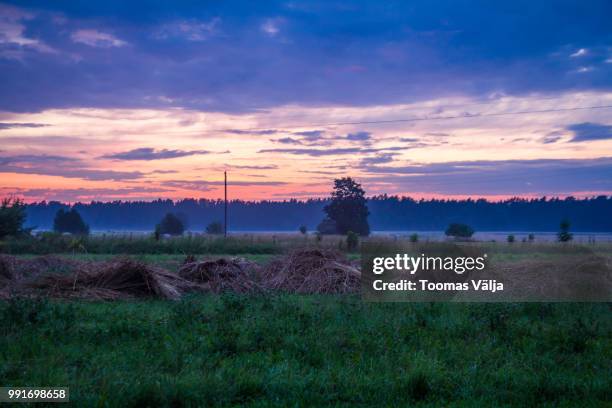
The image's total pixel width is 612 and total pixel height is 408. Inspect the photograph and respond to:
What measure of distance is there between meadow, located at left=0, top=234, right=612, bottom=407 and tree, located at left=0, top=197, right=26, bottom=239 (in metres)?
31.1

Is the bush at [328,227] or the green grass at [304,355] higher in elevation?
the bush at [328,227]

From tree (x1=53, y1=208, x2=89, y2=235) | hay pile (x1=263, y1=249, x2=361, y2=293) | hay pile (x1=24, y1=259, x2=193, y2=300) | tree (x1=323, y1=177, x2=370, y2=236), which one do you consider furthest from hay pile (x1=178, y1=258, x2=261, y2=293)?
tree (x1=53, y1=208, x2=89, y2=235)

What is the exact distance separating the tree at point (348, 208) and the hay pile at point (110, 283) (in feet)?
220

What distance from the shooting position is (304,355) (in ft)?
29.0

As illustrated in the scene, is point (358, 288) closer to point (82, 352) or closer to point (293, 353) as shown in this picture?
point (293, 353)

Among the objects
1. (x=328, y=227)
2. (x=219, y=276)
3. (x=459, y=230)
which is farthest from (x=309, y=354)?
(x=328, y=227)

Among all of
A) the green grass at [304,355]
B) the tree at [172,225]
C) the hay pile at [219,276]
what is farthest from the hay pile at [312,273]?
the tree at [172,225]

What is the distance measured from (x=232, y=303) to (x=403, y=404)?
20.5 feet

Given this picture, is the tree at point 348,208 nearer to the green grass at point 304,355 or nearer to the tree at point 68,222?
the tree at point 68,222

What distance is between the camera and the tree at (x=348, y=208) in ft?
272

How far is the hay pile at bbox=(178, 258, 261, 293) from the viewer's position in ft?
57.6

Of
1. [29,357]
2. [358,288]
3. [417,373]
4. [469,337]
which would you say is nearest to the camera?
[417,373]

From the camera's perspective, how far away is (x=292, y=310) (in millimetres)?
12211

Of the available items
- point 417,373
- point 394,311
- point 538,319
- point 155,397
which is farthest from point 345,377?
point 538,319
